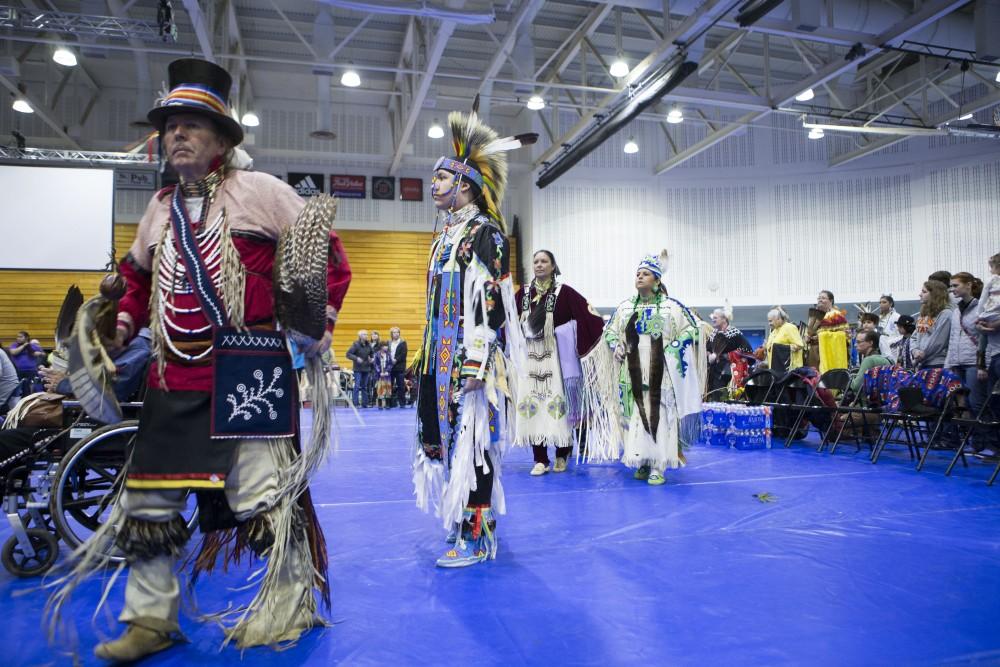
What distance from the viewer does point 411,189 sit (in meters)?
15.3

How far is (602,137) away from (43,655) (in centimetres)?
1129

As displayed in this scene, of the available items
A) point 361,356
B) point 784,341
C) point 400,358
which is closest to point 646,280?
point 784,341

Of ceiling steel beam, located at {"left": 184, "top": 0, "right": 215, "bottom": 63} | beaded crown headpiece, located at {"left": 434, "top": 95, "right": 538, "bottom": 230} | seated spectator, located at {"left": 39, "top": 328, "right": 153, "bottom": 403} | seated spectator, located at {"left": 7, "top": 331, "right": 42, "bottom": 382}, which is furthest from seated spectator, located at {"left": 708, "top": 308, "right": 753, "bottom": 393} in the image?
seated spectator, located at {"left": 7, "top": 331, "right": 42, "bottom": 382}

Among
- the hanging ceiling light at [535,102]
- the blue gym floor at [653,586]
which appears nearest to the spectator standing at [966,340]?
the blue gym floor at [653,586]

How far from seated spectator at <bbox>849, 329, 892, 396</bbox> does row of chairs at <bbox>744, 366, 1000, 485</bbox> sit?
0.40 feet

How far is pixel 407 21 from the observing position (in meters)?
11.4

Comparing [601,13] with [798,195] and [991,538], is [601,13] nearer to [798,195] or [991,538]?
[798,195]

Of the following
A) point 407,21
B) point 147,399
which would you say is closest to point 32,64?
point 407,21

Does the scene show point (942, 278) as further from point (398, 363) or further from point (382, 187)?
point (382, 187)

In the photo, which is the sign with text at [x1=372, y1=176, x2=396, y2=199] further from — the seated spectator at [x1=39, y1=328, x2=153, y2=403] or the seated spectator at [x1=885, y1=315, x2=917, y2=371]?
the seated spectator at [x1=39, y1=328, x2=153, y2=403]

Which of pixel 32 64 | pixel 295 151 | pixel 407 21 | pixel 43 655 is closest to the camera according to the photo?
pixel 43 655

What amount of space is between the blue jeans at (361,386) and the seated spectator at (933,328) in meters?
8.53

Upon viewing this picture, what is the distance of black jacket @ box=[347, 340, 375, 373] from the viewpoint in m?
11.6

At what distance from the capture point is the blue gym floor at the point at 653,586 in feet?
5.75
